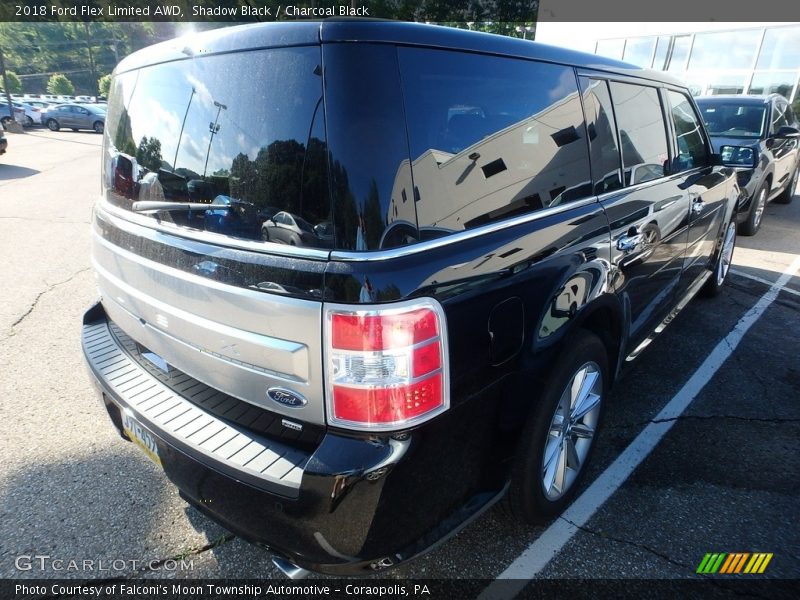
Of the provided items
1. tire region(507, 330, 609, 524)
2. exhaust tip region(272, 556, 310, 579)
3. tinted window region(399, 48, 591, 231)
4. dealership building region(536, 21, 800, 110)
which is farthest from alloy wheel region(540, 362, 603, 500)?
dealership building region(536, 21, 800, 110)

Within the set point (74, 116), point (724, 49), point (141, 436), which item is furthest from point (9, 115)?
point (724, 49)

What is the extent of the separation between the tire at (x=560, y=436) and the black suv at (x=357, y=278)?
1 cm

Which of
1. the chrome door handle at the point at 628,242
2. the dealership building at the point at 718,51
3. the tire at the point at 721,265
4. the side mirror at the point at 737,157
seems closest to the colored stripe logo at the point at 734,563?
the chrome door handle at the point at 628,242

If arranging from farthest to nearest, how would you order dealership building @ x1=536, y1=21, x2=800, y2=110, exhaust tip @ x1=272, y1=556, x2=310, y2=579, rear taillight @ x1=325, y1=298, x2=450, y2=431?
dealership building @ x1=536, y1=21, x2=800, y2=110 < exhaust tip @ x1=272, y1=556, x2=310, y2=579 < rear taillight @ x1=325, y1=298, x2=450, y2=431

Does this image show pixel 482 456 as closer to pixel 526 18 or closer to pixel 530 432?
pixel 530 432

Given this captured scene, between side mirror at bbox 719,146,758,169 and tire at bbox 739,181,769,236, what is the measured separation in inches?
145

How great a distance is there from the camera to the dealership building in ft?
59.2

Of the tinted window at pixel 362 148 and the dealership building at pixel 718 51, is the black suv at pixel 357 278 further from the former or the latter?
the dealership building at pixel 718 51

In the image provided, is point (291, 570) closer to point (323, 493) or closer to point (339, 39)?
point (323, 493)

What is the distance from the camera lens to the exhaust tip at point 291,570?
1575 millimetres

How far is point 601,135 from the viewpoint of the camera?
2.27 meters

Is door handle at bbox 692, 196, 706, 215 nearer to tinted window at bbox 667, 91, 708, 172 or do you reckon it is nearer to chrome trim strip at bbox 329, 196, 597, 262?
tinted window at bbox 667, 91, 708, 172

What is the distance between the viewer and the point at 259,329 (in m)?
1.48

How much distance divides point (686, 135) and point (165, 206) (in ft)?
11.1
